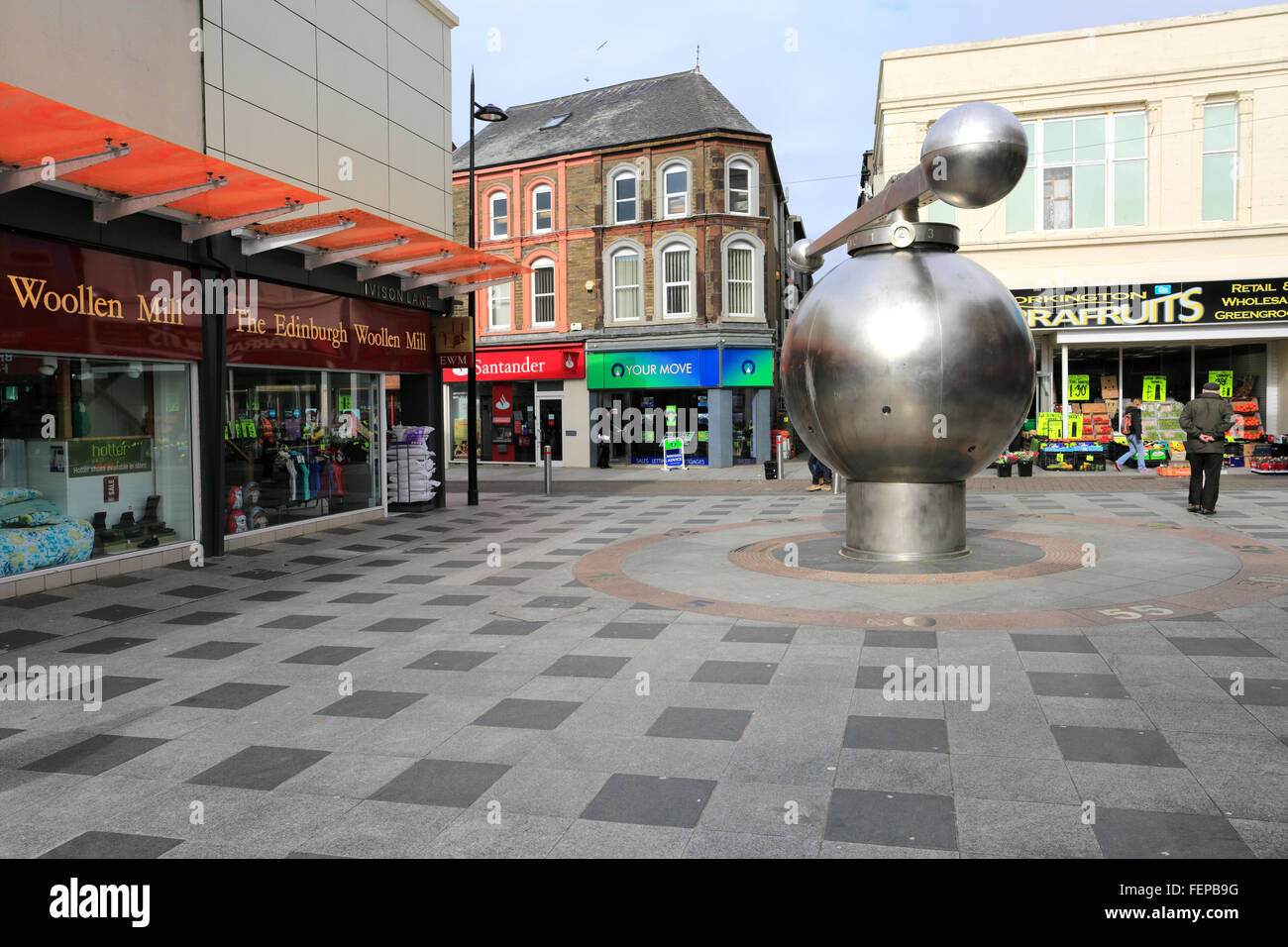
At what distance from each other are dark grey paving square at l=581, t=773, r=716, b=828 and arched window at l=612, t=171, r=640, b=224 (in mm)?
29254

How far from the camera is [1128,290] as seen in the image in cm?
2359

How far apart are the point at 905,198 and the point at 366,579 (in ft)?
23.8

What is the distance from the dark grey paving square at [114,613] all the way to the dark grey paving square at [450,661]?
3685 mm

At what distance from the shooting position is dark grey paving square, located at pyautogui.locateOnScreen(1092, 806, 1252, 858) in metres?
3.64

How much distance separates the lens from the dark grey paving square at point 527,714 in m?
5.46

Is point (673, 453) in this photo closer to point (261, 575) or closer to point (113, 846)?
point (261, 575)

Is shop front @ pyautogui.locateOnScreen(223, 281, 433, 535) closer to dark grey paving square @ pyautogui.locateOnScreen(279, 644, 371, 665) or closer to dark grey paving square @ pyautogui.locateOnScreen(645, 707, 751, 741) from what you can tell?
dark grey paving square @ pyautogui.locateOnScreen(279, 644, 371, 665)

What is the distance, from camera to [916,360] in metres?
9.29

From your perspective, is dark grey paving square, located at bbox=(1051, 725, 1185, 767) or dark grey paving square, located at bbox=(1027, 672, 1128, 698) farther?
dark grey paving square, located at bbox=(1027, 672, 1128, 698)

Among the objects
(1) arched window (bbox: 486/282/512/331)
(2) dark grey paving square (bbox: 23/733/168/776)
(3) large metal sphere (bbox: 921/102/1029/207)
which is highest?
(1) arched window (bbox: 486/282/512/331)

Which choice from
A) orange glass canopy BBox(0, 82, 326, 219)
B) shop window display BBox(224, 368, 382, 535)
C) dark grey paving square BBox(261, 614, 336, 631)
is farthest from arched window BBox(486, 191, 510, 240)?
dark grey paving square BBox(261, 614, 336, 631)
